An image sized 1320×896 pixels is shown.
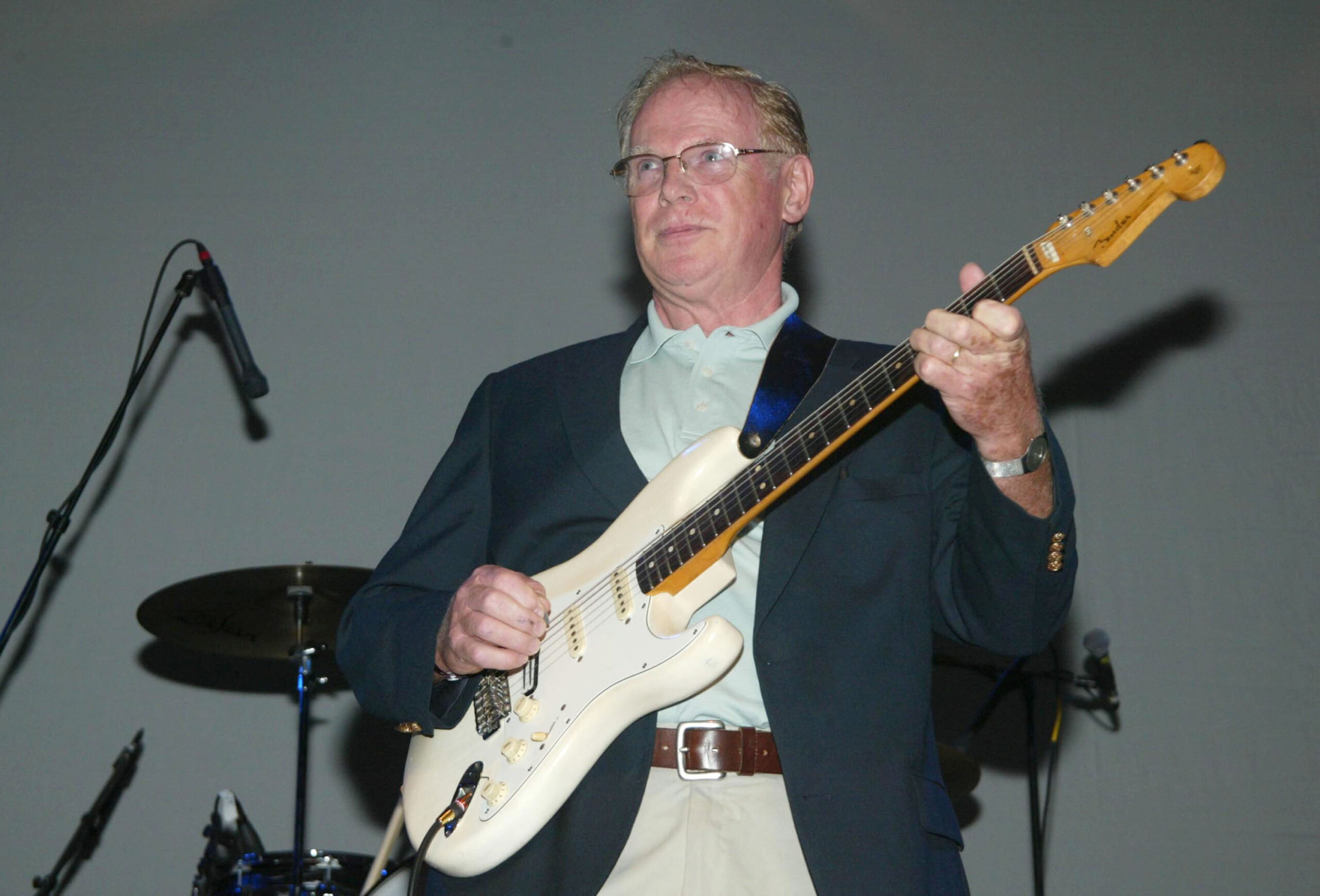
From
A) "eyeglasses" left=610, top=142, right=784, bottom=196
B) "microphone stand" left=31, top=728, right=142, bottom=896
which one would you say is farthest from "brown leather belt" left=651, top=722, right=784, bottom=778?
"microphone stand" left=31, top=728, right=142, bottom=896

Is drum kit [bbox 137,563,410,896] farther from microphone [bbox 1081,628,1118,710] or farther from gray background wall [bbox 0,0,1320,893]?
microphone [bbox 1081,628,1118,710]

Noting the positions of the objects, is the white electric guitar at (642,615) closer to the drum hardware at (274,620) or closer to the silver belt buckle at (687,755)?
the silver belt buckle at (687,755)

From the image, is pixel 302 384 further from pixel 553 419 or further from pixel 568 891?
pixel 568 891

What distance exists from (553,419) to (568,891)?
34.0 inches

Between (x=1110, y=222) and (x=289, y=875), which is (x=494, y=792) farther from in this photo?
(x=289, y=875)

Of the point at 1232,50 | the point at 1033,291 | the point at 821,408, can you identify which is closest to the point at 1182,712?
the point at 1033,291

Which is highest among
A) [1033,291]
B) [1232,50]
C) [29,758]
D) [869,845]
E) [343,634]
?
[1232,50]

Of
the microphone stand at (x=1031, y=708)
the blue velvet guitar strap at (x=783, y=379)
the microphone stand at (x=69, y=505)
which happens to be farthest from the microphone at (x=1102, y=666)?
the microphone stand at (x=69, y=505)

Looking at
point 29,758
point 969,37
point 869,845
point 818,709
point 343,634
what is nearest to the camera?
point 869,845

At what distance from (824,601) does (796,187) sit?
113 cm

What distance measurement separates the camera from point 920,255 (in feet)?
15.5

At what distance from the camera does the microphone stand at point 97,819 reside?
12.8 feet

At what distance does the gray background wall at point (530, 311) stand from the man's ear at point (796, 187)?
1905 mm

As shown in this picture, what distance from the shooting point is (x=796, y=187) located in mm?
2746
